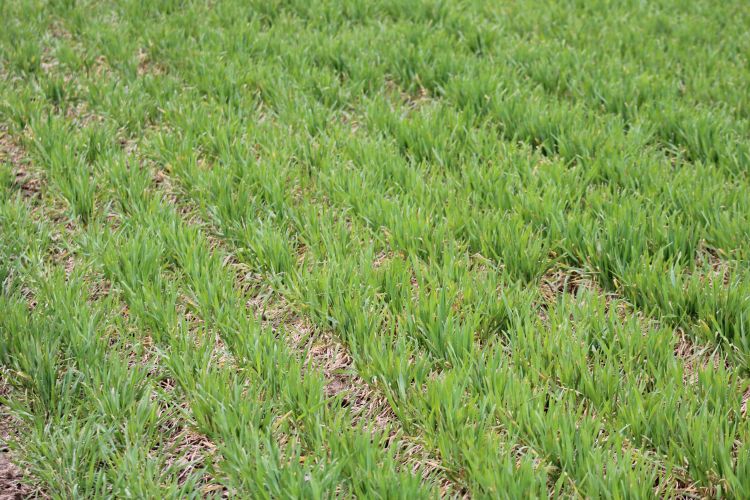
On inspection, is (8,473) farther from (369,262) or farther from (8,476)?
(369,262)

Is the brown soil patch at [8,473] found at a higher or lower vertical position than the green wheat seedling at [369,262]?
lower

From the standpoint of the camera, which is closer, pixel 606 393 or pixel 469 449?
pixel 469 449

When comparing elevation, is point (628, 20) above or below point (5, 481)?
above

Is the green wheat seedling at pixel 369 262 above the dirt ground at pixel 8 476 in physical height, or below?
above

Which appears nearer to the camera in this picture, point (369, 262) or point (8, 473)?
point (8, 473)

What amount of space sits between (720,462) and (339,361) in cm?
105

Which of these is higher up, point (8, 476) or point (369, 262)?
point (369, 262)

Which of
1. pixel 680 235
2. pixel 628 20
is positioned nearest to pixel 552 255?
pixel 680 235

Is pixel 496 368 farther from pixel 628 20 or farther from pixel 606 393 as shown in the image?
pixel 628 20

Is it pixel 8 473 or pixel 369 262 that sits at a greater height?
pixel 369 262

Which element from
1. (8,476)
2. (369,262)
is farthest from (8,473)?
(369,262)

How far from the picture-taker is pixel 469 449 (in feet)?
6.11

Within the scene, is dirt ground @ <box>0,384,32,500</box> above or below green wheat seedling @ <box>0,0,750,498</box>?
below

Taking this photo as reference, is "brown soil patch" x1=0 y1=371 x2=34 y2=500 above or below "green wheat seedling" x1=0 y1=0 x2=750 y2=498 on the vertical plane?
below
